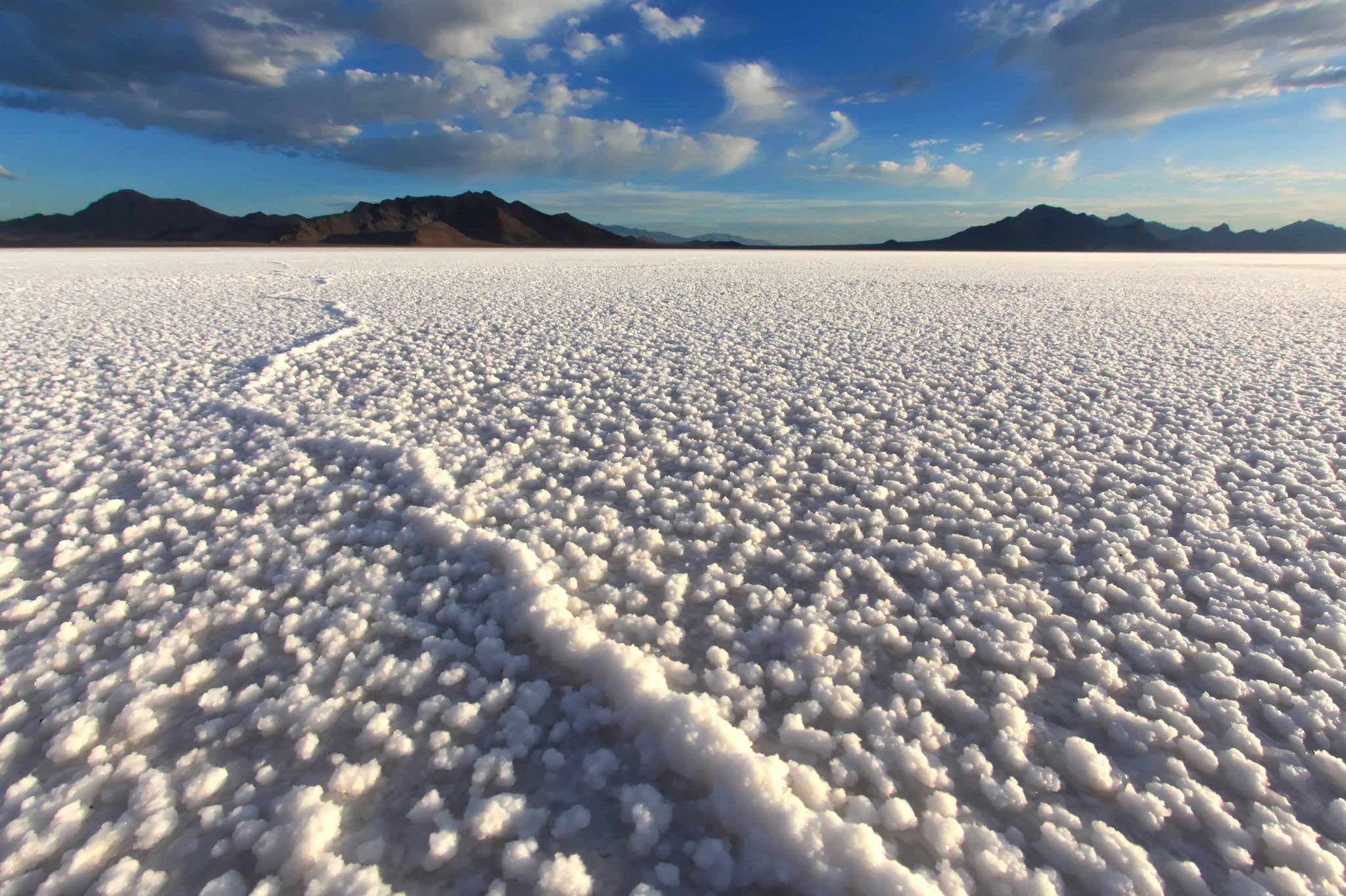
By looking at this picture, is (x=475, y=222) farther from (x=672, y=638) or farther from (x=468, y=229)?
(x=672, y=638)

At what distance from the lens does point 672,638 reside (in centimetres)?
235

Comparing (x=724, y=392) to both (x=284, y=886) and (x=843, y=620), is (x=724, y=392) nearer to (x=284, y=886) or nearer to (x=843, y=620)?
(x=843, y=620)

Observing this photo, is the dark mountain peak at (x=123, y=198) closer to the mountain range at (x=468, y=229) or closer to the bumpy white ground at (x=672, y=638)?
the mountain range at (x=468, y=229)

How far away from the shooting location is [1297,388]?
5.50m

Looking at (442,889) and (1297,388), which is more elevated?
(1297,388)

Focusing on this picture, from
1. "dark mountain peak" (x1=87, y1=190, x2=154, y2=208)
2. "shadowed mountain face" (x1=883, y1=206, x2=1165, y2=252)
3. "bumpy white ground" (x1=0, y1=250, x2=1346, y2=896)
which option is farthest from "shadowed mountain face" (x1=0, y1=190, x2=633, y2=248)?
"bumpy white ground" (x1=0, y1=250, x2=1346, y2=896)

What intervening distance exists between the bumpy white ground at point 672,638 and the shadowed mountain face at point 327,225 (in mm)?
114387

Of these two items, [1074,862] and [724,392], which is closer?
[1074,862]

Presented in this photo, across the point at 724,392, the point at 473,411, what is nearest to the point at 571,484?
the point at 473,411

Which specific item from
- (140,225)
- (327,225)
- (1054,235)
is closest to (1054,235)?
(1054,235)

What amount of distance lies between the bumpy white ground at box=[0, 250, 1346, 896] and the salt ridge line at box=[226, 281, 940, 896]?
0.4 inches

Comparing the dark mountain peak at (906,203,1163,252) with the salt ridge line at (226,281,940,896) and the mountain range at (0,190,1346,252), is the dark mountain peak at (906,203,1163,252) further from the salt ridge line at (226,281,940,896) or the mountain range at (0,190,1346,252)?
the salt ridge line at (226,281,940,896)

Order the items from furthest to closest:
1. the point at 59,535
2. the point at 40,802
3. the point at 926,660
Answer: the point at 59,535 → the point at 926,660 → the point at 40,802

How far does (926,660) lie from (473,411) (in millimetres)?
3792
